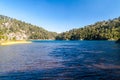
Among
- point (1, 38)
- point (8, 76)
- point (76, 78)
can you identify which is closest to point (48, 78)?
point (76, 78)

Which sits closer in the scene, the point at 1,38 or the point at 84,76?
the point at 84,76

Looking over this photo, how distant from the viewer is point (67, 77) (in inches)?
1412

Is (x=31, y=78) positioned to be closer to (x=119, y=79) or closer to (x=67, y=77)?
(x=67, y=77)

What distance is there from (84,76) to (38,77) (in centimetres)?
775

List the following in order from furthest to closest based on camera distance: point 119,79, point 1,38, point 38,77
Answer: point 1,38 < point 38,77 < point 119,79

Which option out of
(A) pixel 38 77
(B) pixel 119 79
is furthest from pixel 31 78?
(B) pixel 119 79

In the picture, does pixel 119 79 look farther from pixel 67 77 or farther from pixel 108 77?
pixel 67 77

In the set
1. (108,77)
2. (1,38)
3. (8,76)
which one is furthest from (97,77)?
(1,38)

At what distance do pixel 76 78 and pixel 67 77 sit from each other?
1.60m

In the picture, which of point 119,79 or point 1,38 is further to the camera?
point 1,38

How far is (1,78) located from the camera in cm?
3494

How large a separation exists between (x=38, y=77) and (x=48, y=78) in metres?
1.82

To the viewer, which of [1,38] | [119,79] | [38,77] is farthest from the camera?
[1,38]

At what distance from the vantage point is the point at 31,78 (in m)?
35.2
